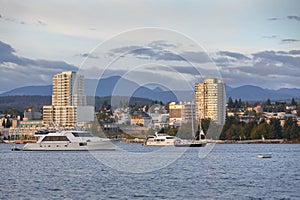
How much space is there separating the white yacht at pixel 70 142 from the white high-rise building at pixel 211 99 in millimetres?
31896

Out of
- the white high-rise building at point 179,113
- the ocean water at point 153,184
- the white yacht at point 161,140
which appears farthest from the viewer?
the white high-rise building at point 179,113

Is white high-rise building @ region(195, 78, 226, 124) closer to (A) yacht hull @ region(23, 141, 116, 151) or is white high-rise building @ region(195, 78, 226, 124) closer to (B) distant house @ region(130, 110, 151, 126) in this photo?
(B) distant house @ region(130, 110, 151, 126)

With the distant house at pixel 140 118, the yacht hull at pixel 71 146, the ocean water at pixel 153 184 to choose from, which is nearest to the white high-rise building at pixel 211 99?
the distant house at pixel 140 118

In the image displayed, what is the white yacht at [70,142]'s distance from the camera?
92875 millimetres

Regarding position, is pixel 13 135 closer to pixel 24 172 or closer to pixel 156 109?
pixel 156 109

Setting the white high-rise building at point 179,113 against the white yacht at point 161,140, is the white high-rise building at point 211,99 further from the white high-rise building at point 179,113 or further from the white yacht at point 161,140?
the white yacht at point 161,140

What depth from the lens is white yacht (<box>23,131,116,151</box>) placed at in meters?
92.9

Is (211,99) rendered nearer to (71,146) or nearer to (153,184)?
(71,146)

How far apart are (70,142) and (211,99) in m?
53.2

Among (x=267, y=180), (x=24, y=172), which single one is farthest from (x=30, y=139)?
(x=267, y=180)

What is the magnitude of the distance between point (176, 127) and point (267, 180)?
10567 cm

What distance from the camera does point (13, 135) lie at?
190m

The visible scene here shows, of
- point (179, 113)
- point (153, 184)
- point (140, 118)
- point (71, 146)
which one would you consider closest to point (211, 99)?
point (179, 113)

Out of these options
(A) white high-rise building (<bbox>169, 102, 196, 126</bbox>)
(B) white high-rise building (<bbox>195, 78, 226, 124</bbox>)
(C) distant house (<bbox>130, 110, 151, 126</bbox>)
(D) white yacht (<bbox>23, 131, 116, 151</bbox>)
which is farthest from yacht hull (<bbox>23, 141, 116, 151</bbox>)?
(A) white high-rise building (<bbox>169, 102, 196, 126</bbox>)
